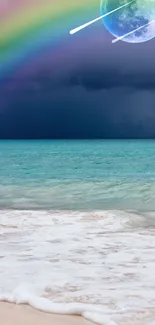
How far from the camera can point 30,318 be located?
3.97 metres

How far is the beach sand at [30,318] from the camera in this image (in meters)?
3.88

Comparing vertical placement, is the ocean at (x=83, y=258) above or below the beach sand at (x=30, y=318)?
Answer: below

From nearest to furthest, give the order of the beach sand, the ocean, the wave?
the beach sand, the wave, the ocean

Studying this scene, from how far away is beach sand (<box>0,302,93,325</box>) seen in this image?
3.88 metres

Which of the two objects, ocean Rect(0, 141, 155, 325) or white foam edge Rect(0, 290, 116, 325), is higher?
white foam edge Rect(0, 290, 116, 325)

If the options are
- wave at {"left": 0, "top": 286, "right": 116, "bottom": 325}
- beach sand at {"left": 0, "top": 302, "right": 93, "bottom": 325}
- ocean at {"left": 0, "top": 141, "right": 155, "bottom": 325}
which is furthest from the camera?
ocean at {"left": 0, "top": 141, "right": 155, "bottom": 325}

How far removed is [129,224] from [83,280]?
422 cm

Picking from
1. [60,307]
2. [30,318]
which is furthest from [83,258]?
[30,318]

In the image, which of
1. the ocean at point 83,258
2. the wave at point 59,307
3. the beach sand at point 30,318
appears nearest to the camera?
the beach sand at point 30,318

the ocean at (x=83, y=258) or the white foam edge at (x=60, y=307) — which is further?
the ocean at (x=83, y=258)

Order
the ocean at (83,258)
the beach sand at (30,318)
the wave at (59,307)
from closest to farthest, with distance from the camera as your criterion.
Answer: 1. the beach sand at (30,318)
2. the wave at (59,307)
3. the ocean at (83,258)

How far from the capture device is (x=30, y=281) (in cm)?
506

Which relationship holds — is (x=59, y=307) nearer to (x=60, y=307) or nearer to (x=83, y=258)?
(x=60, y=307)

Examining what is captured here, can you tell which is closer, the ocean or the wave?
the wave
